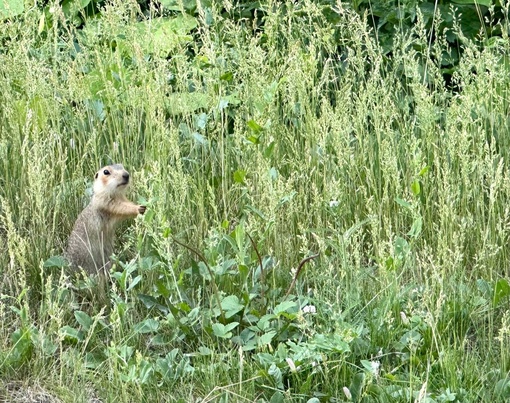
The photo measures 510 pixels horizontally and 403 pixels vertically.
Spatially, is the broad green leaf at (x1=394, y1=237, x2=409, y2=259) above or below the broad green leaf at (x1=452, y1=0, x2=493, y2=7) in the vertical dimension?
below

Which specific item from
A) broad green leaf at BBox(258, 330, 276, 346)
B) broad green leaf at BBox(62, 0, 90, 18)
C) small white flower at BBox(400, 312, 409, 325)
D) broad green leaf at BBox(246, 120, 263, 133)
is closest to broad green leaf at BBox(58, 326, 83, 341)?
broad green leaf at BBox(258, 330, 276, 346)

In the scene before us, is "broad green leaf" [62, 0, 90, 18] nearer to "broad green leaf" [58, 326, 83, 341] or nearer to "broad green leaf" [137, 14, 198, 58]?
"broad green leaf" [137, 14, 198, 58]

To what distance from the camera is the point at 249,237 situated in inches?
164

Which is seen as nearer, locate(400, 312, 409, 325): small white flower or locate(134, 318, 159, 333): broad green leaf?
locate(400, 312, 409, 325): small white flower

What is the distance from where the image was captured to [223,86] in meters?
5.25

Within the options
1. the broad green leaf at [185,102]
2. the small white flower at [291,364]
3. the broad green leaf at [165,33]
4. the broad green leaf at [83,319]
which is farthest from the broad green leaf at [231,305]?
the broad green leaf at [165,33]

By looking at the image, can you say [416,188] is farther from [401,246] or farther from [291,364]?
[291,364]

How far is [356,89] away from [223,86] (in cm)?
78

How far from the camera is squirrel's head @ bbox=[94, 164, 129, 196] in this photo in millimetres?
4797

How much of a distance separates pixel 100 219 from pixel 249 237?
0.91m

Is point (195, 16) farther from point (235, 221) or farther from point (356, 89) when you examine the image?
point (235, 221)

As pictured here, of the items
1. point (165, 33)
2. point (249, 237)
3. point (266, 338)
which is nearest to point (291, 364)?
point (266, 338)

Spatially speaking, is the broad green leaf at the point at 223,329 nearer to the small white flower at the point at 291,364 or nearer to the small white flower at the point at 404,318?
the small white flower at the point at 291,364

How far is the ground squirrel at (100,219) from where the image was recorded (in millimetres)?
4711
